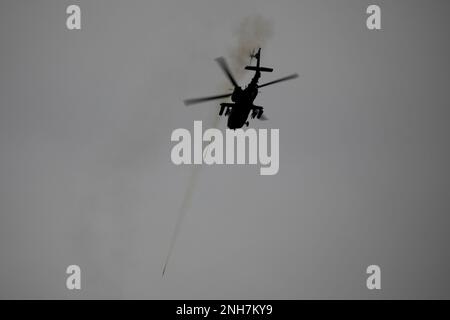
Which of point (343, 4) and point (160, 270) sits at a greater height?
point (343, 4)

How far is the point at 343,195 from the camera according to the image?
90.6 meters

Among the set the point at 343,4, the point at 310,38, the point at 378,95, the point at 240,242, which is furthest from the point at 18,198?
the point at 343,4

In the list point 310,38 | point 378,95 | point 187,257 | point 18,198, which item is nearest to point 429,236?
point 378,95

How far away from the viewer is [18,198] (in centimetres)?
8681

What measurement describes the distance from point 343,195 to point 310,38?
41.8 m

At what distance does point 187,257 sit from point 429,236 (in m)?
33.0

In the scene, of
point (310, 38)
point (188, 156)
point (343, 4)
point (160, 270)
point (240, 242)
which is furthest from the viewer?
point (343, 4)
